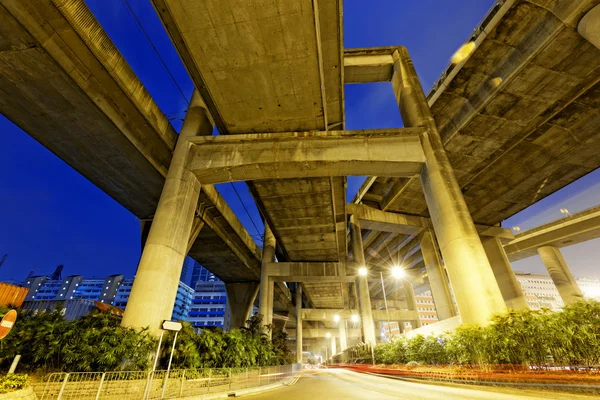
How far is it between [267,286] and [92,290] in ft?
450

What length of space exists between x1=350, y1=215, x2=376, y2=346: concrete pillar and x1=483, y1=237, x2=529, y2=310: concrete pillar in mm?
13288

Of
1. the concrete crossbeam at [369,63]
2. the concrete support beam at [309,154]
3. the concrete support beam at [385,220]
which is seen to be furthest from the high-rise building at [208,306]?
the concrete crossbeam at [369,63]

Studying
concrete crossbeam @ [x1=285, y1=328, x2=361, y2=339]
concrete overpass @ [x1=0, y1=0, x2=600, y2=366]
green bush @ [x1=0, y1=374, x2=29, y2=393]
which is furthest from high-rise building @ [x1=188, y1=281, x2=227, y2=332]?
green bush @ [x1=0, y1=374, x2=29, y2=393]

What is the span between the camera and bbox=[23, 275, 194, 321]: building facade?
373 feet

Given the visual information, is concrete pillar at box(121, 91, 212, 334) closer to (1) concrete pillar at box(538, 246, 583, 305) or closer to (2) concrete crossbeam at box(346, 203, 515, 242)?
(2) concrete crossbeam at box(346, 203, 515, 242)

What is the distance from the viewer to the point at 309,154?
14727mm

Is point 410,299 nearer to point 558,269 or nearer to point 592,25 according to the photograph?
point 558,269

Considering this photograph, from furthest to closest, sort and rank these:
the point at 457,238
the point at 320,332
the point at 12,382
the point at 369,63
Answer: the point at 320,332, the point at 369,63, the point at 457,238, the point at 12,382

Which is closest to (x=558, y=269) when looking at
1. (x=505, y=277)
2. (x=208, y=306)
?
(x=505, y=277)

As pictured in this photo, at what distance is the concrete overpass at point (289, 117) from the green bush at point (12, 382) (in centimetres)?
490

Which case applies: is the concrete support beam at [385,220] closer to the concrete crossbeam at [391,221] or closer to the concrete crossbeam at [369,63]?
the concrete crossbeam at [391,221]

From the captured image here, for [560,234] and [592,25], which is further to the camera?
[560,234]

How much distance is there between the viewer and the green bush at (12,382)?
17.5 feet

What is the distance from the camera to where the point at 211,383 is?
9.80 meters
